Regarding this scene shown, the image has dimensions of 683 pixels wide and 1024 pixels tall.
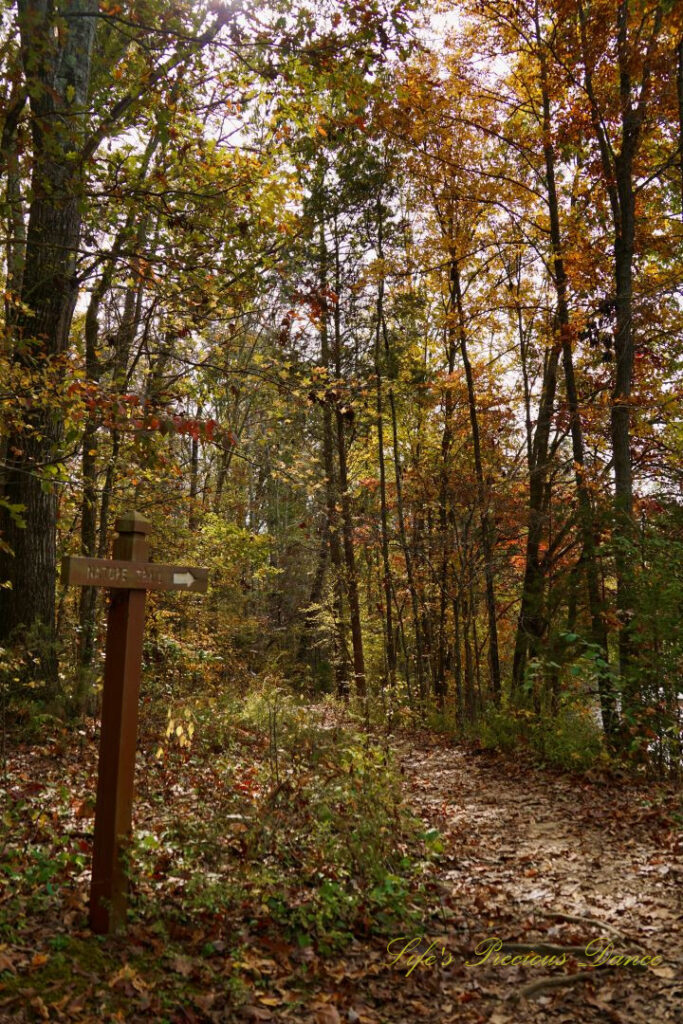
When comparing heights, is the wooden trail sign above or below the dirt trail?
above

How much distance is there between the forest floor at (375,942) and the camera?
3.32m

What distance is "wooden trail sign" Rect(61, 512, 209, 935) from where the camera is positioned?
12.1 feet

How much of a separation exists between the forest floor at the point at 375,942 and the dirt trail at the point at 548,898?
0.01 m

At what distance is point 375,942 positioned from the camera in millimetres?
4156

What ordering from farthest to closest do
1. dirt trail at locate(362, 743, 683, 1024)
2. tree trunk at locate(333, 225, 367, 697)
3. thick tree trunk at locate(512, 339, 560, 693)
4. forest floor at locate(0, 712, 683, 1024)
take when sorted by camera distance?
tree trunk at locate(333, 225, 367, 697) < thick tree trunk at locate(512, 339, 560, 693) < dirt trail at locate(362, 743, 683, 1024) < forest floor at locate(0, 712, 683, 1024)

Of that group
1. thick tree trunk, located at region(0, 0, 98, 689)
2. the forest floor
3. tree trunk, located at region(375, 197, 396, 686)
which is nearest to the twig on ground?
the forest floor

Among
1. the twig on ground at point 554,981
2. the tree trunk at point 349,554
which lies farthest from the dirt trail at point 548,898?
the tree trunk at point 349,554

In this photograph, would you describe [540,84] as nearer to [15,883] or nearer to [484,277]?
[484,277]

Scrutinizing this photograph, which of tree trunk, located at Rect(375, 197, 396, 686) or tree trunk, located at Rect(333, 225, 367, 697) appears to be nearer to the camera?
tree trunk, located at Rect(375, 197, 396, 686)

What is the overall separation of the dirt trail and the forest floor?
0.04 ft

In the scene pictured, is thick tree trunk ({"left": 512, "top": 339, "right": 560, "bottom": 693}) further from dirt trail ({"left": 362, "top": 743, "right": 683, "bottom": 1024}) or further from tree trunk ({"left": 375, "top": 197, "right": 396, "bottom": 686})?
tree trunk ({"left": 375, "top": 197, "right": 396, "bottom": 686})

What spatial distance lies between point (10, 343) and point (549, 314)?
29.4ft

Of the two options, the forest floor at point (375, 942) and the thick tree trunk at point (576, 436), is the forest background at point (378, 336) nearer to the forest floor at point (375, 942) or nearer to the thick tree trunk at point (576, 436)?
the thick tree trunk at point (576, 436)

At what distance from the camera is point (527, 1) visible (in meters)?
9.75
